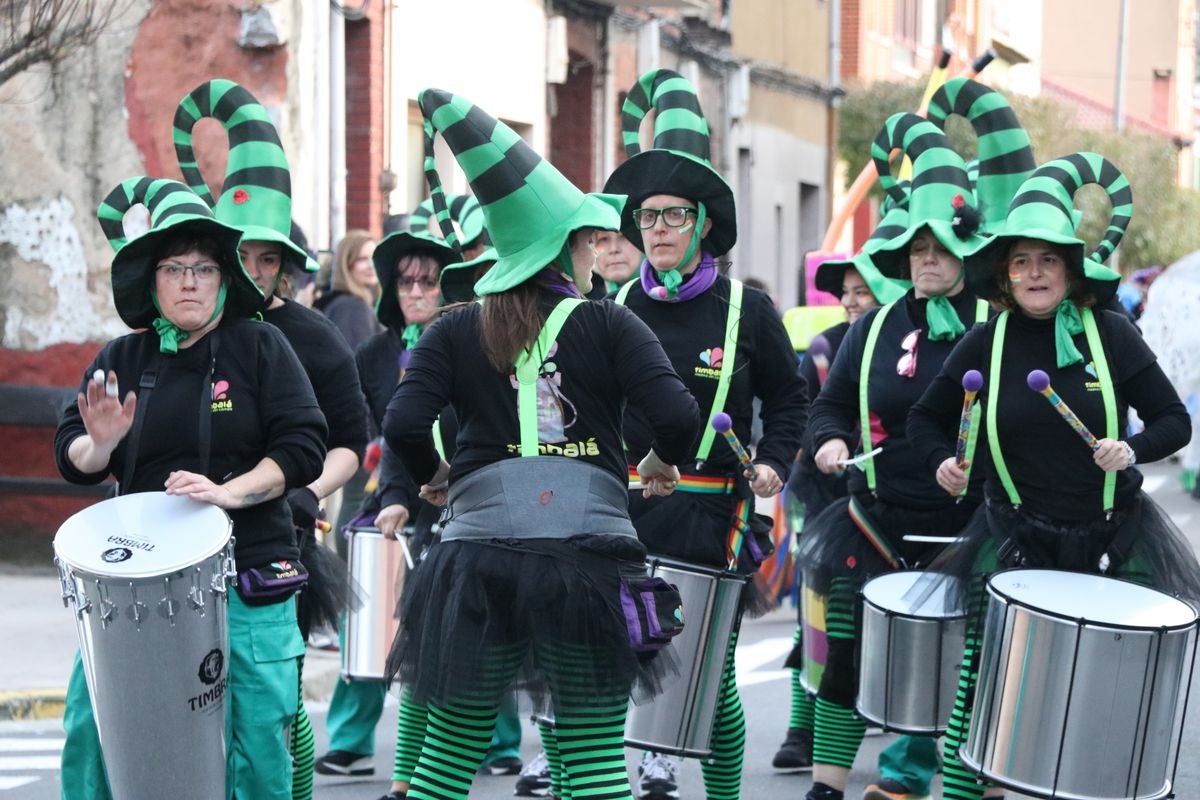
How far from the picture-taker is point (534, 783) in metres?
7.08

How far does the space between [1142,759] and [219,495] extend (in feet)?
7.80

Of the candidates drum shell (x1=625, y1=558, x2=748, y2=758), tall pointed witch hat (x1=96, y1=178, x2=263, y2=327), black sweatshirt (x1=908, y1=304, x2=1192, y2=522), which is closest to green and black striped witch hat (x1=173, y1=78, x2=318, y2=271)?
tall pointed witch hat (x1=96, y1=178, x2=263, y2=327)

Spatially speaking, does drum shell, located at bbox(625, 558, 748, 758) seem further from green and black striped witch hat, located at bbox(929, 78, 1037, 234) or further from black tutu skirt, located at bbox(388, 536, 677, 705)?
green and black striped witch hat, located at bbox(929, 78, 1037, 234)

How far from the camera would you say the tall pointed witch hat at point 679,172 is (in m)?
6.02

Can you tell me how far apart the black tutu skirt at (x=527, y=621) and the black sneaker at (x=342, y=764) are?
9.50 ft

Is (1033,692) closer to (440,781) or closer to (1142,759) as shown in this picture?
(1142,759)

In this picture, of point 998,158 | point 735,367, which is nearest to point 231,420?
point 735,367

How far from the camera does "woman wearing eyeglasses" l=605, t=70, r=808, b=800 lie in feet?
19.8

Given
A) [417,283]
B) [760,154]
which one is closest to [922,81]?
[760,154]

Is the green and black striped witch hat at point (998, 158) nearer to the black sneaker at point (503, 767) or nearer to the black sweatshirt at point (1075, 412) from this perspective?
the black sweatshirt at point (1075, 412)

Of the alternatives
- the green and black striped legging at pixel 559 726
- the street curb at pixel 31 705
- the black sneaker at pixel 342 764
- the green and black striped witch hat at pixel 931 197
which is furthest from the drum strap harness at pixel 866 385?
the street curb at pixel 31 705

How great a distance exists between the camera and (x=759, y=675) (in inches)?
384

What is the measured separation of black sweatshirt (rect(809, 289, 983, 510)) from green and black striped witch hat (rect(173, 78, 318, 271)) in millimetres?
1740

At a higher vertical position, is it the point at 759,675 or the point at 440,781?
the point at 440,781
